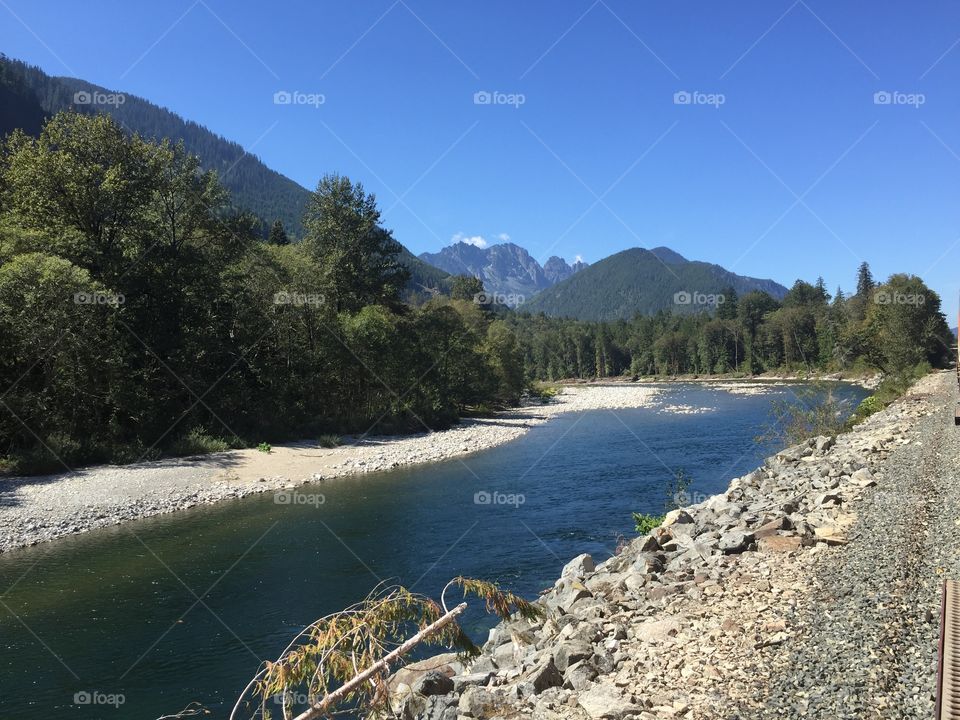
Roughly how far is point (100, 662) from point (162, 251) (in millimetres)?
26733

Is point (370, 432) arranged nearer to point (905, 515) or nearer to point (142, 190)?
point (142, 190)

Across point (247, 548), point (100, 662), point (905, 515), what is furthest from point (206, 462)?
point (905, 515)

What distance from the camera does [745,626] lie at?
694cm
